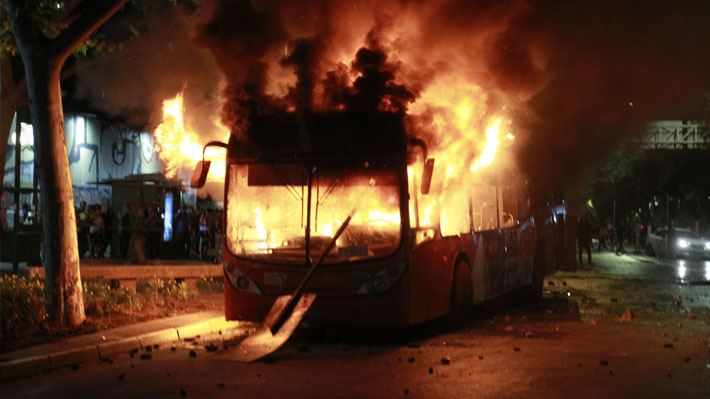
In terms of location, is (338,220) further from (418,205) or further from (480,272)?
(480,272)

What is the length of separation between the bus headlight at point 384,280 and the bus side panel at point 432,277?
20 centimetres

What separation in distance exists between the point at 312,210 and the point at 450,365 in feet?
9.29

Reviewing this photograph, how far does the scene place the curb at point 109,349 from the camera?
27.9 feet

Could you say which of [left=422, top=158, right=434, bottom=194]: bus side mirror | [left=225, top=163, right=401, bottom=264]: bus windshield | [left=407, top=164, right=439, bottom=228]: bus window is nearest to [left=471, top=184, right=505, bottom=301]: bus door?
[left=407, top=164, right=439, bottom=228]: bus window

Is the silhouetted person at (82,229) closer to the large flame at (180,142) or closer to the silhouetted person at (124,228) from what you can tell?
the silhouetted person at (124,228)

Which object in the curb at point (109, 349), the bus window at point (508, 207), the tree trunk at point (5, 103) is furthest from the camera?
the tree trunk at point (5, 103)

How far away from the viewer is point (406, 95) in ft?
35.8

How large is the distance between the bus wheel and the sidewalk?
3.07 m

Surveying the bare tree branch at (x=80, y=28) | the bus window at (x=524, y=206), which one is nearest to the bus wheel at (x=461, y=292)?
the bus window at (x=524, y=206)

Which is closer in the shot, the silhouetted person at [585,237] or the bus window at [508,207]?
the bus window at [508,207]

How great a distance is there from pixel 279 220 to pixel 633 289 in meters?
11.5

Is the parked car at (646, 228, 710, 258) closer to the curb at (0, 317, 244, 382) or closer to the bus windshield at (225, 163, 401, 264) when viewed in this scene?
the curb at (0, 317, 244, 382)

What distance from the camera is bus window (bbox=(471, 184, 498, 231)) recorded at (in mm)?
12981

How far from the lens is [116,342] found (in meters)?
9.91
